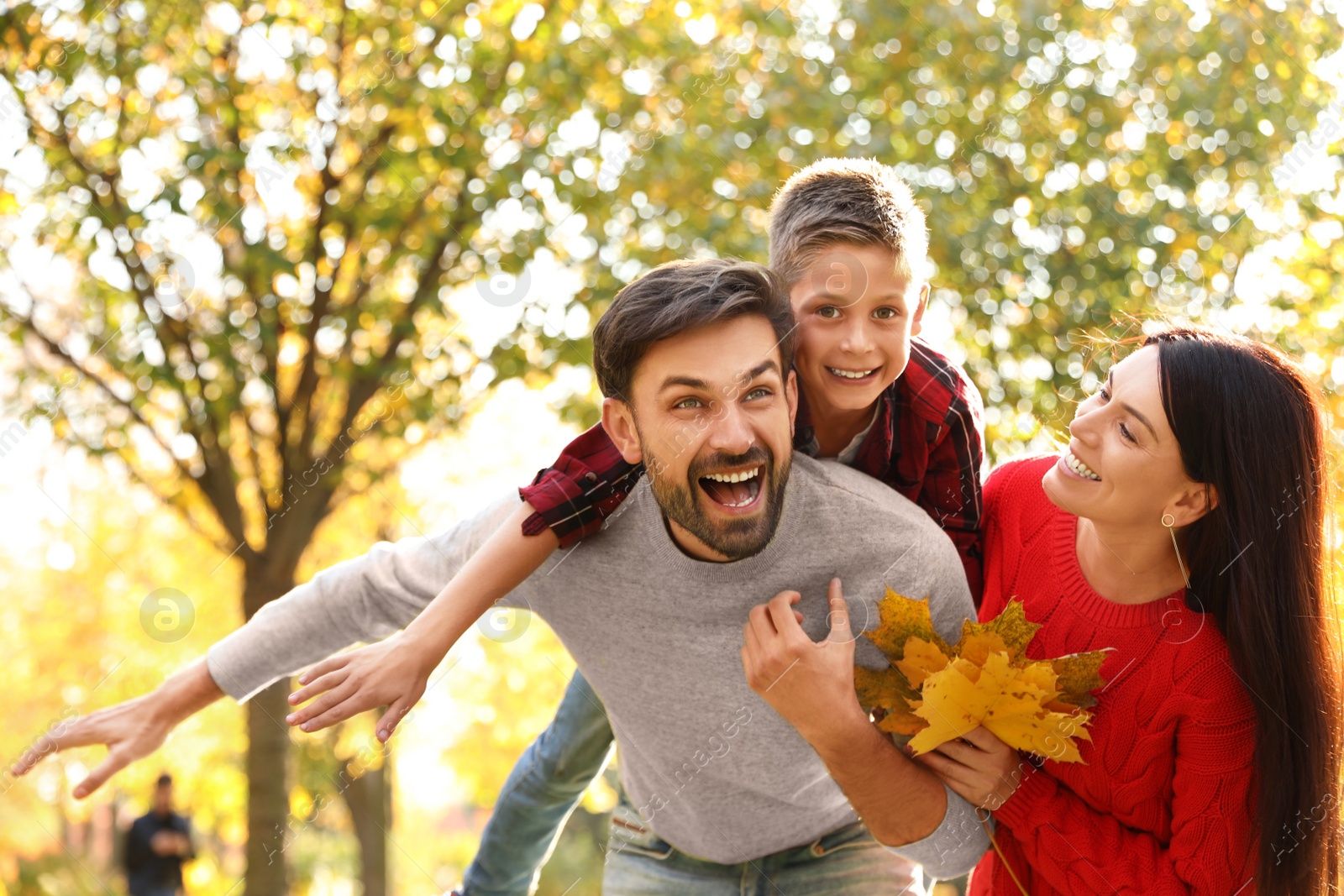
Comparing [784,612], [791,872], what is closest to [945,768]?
[784,612]

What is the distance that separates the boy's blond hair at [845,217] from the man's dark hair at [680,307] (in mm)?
187

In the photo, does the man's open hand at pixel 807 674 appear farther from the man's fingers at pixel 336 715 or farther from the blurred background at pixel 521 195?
the blurred background at pixel 521 195

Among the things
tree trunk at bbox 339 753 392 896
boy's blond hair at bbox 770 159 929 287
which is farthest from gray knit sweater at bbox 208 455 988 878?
tree trunk at bbox 339 753 392 896

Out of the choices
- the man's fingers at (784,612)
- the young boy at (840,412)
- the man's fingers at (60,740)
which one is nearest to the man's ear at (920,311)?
the young boy at (840,412)

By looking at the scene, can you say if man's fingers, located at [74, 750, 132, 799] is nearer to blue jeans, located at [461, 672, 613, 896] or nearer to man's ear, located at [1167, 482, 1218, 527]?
blue jeans, located at [461, 672, 613, 896]

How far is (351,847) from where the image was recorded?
22078mm

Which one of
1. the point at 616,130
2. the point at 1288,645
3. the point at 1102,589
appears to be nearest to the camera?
the point at 1288,645

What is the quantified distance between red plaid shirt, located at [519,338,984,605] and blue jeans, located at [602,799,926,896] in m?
0.64

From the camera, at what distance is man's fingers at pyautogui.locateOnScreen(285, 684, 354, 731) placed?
2.08 meters

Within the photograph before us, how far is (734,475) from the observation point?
2346 mm

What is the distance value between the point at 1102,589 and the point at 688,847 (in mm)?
1123

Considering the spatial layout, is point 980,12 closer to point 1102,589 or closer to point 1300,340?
point 1300,340

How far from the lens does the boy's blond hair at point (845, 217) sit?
2.58 metres

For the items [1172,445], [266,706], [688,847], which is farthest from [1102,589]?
[266,706]
